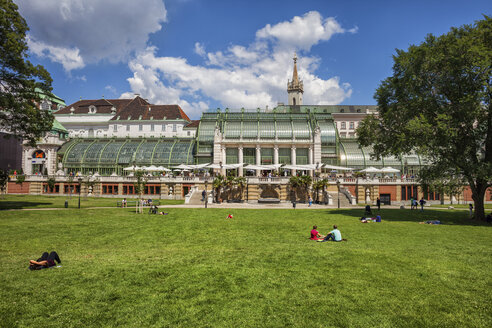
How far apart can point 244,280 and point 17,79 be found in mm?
32573

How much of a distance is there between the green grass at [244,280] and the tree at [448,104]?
31.6 ft

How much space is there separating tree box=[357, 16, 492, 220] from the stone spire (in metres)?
95.5

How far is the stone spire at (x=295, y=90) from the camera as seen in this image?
418 ft

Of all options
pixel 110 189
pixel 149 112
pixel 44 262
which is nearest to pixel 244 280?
pixel 44 262

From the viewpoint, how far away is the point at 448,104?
29875 millimetres

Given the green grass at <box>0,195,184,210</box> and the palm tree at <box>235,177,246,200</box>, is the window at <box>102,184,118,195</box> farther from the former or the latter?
the palm tree at <box>235,177,246,200</box>

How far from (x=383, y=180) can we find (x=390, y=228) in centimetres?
Result: 3152

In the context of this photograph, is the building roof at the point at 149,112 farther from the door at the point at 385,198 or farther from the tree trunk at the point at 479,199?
the tree trunk at the point at 479,199

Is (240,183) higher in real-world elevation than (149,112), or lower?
lower

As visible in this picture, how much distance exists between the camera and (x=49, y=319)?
29.8ft

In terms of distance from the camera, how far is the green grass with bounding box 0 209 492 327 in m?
9.28

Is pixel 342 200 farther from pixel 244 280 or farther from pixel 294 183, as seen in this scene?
pixel 244 280

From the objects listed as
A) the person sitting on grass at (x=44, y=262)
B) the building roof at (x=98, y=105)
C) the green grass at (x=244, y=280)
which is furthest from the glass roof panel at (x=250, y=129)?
the person sitting on grass at (x=44, y=262)

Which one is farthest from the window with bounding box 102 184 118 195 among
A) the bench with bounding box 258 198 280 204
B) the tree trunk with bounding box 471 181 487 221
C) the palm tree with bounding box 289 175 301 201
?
the tree trunk with bounding box 471 181 487 221
